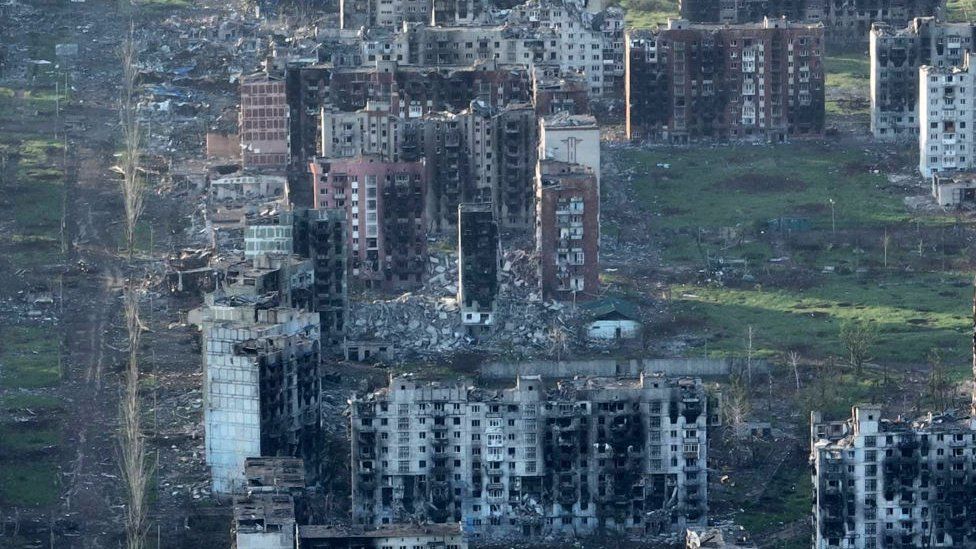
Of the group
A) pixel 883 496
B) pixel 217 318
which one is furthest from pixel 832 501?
pixel 217 318

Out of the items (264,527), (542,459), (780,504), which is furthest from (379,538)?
(780,504)

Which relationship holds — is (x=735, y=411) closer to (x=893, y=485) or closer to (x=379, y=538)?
(x=893, y=485)

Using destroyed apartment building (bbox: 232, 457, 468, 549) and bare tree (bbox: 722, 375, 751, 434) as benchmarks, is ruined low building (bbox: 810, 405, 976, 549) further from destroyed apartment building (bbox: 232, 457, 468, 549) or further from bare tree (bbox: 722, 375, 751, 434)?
bare tree (bbox: 722, 375, 751, 434)

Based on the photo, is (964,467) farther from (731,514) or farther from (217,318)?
(217,318)

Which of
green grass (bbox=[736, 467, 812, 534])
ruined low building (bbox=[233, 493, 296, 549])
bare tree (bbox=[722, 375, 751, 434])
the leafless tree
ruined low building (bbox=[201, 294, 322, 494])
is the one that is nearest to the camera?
ruined low building (bbox=[233, 493, 296, 549])

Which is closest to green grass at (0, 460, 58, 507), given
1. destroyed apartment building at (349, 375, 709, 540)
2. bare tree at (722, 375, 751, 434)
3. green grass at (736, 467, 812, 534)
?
destroyed apartment building at (349, 375, 709, 540)

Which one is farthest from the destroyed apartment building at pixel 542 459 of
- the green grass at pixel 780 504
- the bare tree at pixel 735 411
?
the bare tree at pixel 735 411
